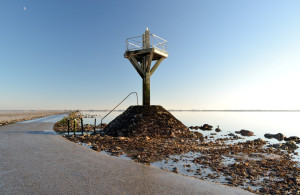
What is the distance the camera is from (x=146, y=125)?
15.9m

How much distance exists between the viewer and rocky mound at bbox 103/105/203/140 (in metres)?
15.4

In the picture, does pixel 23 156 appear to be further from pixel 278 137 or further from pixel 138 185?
pixel 278 137

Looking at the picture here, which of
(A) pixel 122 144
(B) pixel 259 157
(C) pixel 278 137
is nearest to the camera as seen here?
(B) pixel 259 157

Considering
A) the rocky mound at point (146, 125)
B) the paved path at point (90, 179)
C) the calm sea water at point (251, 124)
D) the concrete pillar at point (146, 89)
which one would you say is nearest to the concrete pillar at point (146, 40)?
the concrete pillar at point (146, 89)

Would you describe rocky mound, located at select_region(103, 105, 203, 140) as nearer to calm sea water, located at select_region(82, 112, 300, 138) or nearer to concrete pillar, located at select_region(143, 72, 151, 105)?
concrete pillar, located at select_region(143, 72, 151, 105)

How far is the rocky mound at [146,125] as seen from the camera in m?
15.4

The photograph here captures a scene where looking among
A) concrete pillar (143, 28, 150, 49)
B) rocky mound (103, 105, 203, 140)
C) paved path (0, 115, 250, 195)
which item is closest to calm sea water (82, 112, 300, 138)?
rocky mound (103, 105, 203, 140)

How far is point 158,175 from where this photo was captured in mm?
6168

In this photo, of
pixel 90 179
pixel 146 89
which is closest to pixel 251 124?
Answer: pixel 146 89

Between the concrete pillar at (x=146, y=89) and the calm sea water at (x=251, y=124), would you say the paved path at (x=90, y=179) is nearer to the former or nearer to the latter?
the concrete pillar at (x=146, y=89)

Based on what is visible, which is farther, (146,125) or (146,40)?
(146,40)

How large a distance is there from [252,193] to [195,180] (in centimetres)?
162

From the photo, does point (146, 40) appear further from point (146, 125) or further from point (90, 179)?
point (90, 179)

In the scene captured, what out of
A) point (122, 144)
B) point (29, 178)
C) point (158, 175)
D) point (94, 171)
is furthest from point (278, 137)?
point (29, 178)
